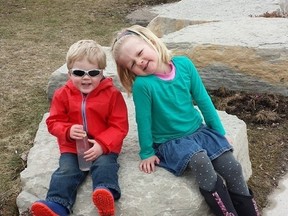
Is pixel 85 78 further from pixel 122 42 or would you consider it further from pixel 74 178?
pixel 74 178

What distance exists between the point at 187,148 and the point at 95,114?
55 cm

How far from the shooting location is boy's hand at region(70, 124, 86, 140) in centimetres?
300

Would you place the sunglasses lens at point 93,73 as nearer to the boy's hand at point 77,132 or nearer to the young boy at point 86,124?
the young boy at point 86,124

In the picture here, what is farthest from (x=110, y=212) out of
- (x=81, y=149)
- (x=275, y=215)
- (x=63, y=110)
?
(x=275, y=215)

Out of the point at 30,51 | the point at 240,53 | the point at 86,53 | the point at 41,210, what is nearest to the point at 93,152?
the point at 41,210

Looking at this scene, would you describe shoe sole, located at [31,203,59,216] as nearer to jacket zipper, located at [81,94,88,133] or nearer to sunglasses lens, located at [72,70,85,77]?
jacket zipper, located at [81,94,88,133]

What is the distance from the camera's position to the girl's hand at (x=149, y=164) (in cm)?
310

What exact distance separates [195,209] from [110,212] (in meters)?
0.46

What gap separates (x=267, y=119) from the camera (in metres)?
4.48

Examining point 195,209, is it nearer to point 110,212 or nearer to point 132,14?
point 110,212

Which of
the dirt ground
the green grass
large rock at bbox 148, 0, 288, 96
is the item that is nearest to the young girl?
the dirt ground

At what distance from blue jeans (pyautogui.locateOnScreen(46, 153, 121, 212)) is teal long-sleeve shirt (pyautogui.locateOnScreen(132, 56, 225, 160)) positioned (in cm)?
23

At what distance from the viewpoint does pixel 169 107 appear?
312 centimetres

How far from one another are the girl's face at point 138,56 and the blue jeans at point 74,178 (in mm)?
511
